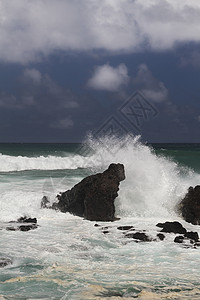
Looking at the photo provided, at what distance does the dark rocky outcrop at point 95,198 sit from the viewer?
37.4 feet

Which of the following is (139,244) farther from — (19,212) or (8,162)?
(8,162)

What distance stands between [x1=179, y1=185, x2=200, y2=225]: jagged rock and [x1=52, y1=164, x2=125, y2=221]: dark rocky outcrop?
2304 mm

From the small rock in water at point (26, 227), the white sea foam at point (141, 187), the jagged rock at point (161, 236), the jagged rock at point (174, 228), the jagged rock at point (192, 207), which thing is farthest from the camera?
the white sea foam at point (141, 187)

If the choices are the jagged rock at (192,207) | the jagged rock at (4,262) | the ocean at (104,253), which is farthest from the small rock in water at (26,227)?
the jagged rock at (192,207)

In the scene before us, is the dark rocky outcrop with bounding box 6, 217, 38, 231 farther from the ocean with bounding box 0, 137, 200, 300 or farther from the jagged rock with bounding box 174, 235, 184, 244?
the jagged rock with bounding box 174, 235, 184, 244

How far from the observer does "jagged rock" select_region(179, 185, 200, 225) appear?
11.2m

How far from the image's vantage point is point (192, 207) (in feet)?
37.5

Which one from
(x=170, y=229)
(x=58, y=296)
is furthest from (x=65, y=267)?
(x=170, y=229)

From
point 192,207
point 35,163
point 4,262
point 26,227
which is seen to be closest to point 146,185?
point 192,207

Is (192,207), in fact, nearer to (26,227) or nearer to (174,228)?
(174,228)

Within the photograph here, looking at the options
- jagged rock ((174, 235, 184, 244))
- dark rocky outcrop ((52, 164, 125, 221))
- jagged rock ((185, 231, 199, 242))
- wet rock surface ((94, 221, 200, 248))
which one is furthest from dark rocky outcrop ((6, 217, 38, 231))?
jagged rock ((185, 231, 199, 242))

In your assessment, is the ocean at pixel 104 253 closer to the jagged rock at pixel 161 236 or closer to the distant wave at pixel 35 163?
the jagged rock at pixel 161 236

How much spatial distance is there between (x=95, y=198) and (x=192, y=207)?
123 inches

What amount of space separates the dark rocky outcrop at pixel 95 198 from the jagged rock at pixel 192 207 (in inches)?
90.7
